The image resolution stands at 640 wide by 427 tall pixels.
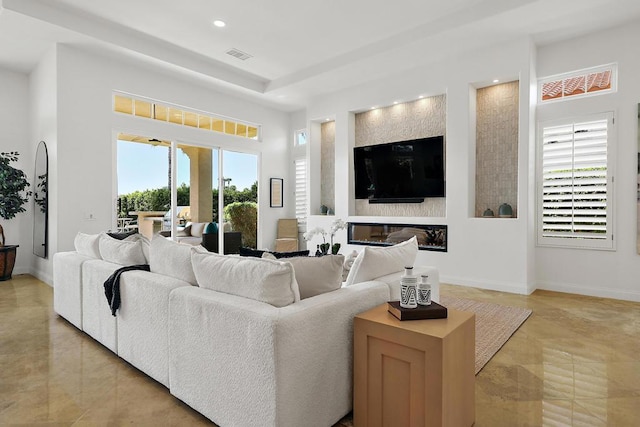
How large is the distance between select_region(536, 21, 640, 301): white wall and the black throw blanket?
481cm

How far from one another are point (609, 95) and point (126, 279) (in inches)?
208

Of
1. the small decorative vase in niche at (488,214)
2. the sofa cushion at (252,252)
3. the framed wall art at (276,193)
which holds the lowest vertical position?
the sofa cushion at (252,252)

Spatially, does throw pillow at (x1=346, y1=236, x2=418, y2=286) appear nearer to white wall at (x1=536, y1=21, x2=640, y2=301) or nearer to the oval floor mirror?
white wall at (x1=536, y1=21, x2=640, y2=301)

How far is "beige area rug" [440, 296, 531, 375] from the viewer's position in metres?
2.76

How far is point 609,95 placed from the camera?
4.32 meters

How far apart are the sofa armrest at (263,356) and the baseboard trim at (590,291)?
12.4 ft

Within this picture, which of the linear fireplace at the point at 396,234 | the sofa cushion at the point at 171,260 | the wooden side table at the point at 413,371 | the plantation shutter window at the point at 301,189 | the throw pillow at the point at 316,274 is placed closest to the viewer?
the wooden side table at the point at 413,371

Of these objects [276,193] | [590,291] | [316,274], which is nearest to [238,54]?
[276,193]

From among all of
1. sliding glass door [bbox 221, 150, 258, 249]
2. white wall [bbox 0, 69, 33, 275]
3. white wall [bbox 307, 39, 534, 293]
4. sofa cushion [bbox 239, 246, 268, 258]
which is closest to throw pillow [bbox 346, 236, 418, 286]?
sofa cushion [bbox 239, 246, 268, 258]

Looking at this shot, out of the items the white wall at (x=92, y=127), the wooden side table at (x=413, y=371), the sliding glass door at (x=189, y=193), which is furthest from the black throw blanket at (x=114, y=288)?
the sliding glass door at (x=189, y=193)

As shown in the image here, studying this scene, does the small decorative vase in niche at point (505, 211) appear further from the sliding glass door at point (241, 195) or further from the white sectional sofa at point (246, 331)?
the sliding glass door at point (241, 195)

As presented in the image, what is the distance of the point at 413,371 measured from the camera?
1567 millimetres

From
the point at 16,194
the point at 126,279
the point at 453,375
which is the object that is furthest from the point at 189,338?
the point at 16,194

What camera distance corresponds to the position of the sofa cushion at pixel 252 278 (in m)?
1.70
